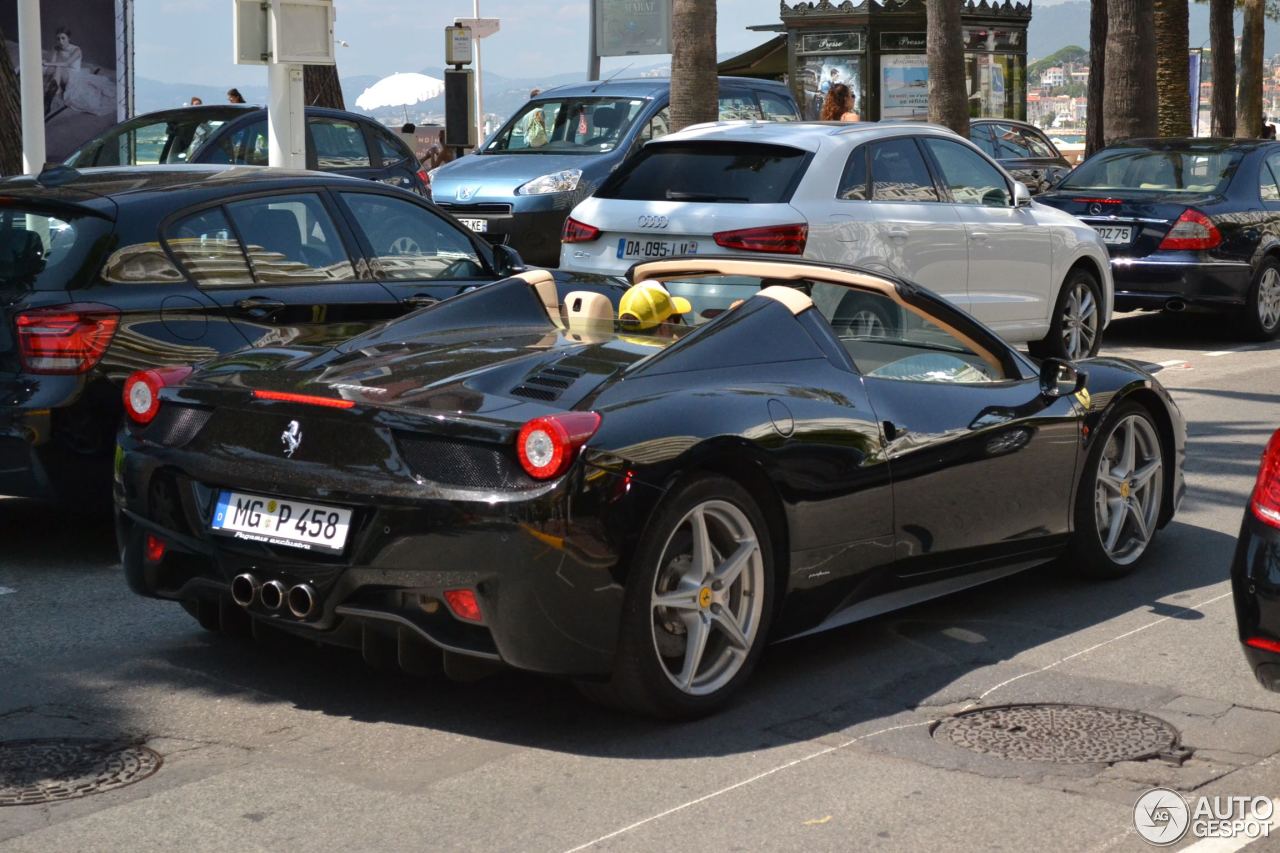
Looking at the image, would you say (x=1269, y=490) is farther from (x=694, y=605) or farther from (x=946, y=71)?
(x=946, y=71)

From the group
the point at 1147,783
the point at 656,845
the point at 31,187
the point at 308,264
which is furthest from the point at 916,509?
the point at 31,187

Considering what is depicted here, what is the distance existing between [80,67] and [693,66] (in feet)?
33.4

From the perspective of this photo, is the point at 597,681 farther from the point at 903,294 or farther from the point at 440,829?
the point at 903,294

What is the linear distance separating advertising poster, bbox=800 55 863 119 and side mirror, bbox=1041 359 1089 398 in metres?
30.4

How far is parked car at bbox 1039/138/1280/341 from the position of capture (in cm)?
→ 1465

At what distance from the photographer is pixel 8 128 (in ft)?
55.1

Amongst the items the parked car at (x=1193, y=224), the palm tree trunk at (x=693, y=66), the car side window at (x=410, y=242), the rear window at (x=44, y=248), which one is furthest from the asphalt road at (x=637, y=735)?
the palm tree trunk at (x=693, y=66)

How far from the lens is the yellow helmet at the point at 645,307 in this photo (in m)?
5.96

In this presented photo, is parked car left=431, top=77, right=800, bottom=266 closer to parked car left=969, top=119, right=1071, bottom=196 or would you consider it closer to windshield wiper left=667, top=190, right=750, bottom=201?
windshield wiper left=667, top=190, right=750, bottom=201

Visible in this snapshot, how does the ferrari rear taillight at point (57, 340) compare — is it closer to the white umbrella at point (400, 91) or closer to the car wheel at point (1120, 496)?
the car wheel at point (1120, 496)

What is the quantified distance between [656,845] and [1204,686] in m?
2.17

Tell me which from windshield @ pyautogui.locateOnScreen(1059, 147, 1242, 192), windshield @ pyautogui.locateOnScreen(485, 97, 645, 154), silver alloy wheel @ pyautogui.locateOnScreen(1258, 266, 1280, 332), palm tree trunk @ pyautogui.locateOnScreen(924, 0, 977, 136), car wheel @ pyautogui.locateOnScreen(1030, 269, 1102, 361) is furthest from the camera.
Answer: palm tree trunk @ pyautogui.locateOnScreen(924, 0, 977, 136)

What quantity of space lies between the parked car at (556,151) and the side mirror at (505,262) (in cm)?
643

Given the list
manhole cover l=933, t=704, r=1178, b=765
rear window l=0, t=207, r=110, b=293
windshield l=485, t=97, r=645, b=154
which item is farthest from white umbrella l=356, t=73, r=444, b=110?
manhole cover l=933, t=704, r=1178, b=765
